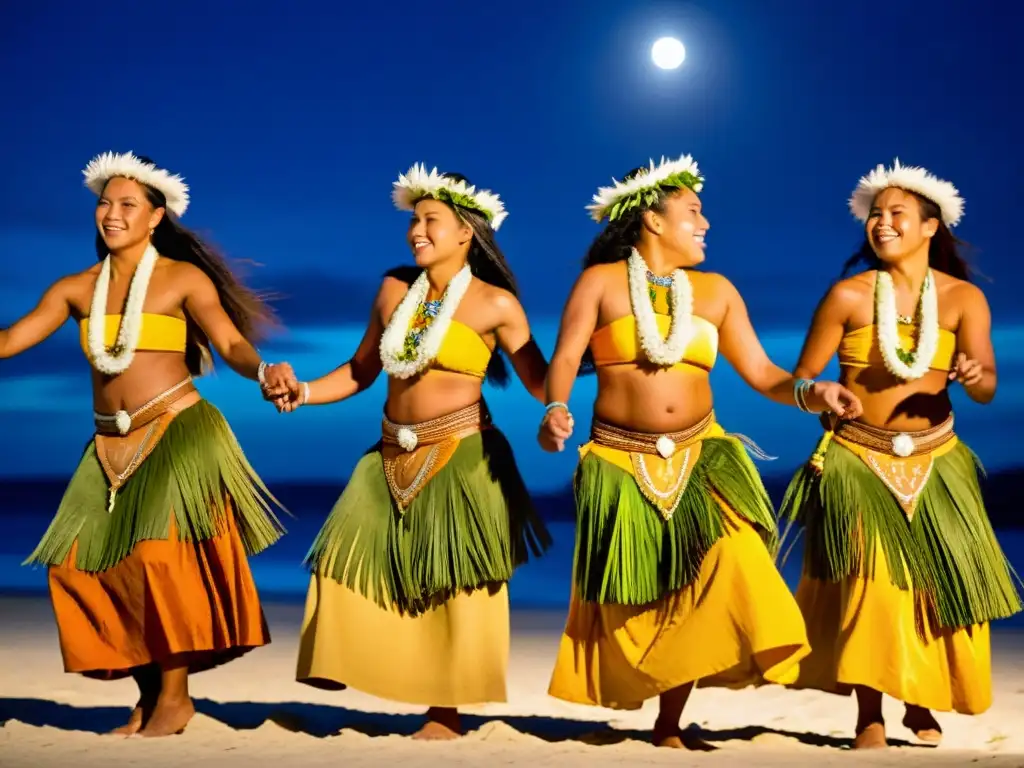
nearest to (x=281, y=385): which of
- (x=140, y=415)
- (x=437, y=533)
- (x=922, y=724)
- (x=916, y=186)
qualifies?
(x=140, y=415)

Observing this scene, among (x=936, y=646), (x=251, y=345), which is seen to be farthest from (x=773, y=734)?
(x=251, y=345)

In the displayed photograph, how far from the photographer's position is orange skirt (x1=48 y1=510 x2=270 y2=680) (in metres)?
4.39

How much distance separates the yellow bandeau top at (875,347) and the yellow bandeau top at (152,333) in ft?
5.66

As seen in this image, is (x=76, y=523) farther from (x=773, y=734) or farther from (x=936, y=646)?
(x=936, y=646)

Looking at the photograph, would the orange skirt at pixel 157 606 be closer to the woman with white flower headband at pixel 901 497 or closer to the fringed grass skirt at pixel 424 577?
the fringed grass skirt at pixel 424 577

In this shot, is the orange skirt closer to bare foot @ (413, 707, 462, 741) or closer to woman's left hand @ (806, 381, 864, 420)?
bare foot @ (413, 707, 462, 741)

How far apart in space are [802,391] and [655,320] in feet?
1.29

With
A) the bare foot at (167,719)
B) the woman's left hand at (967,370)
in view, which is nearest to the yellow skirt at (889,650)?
the woman's left hand at (967,370)

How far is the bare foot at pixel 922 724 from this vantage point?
174 inches

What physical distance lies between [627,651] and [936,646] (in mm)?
779

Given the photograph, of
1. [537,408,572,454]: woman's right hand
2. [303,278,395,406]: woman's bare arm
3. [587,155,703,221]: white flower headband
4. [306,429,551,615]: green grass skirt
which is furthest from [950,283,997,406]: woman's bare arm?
A: [303,278,395,406]: woman's bare arm

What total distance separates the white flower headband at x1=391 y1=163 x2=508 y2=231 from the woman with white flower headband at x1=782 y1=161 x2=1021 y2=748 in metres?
0.88

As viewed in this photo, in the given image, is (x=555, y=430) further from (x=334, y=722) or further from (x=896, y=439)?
(x=334, y=722)

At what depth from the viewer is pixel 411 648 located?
14.3 ft
